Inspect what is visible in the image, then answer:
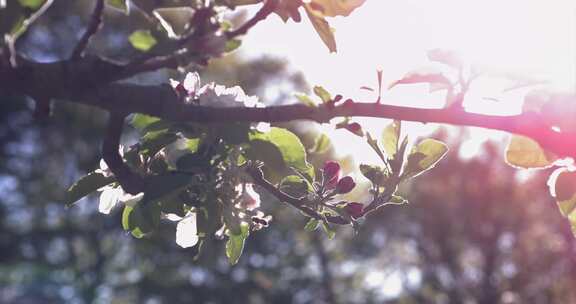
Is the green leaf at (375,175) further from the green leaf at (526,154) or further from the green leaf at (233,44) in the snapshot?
the green leaf at (233,44)

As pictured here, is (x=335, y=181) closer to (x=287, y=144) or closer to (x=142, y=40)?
(x=287, y=144)

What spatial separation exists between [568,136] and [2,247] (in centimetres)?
1712

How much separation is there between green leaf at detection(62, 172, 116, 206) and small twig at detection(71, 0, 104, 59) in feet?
1.32

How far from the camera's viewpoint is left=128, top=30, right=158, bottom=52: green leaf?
3.79 ft

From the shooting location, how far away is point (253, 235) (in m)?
16.6

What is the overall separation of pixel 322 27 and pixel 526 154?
16.9 inches

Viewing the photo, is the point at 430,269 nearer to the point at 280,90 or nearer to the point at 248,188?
the point at 280,90

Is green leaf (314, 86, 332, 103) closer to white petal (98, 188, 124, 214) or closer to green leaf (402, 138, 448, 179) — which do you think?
green leaf (402, 138, 448, 179)

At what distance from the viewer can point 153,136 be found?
1.42m

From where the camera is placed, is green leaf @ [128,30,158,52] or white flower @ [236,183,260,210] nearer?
green leaf @ [128,30,158,52]

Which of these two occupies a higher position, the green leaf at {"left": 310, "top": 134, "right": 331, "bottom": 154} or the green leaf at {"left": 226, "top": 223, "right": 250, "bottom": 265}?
the green leaf at {"left": 310, "top": 134, "right": 331, "bottom": 154}

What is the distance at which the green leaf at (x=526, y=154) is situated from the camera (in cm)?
132

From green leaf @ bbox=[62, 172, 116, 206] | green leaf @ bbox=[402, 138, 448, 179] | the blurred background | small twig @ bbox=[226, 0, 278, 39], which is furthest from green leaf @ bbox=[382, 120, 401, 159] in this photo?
the blurred background

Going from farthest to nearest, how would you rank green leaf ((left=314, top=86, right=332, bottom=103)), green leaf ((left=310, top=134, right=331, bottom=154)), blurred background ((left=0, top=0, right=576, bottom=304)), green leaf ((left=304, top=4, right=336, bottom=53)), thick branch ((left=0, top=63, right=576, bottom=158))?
blurred background ((left=0, top=0, right=576, bottom=304)) < green leaf ((left=310, top=134, right=331, bottom=154)) < green leaf ((left=304, top=4, right=336, bottom=53)) < green leaf ((left=314, top=86, right=332, bottom=103)) < thick branch ((left=0, top=63, right=576, bottom=158))
